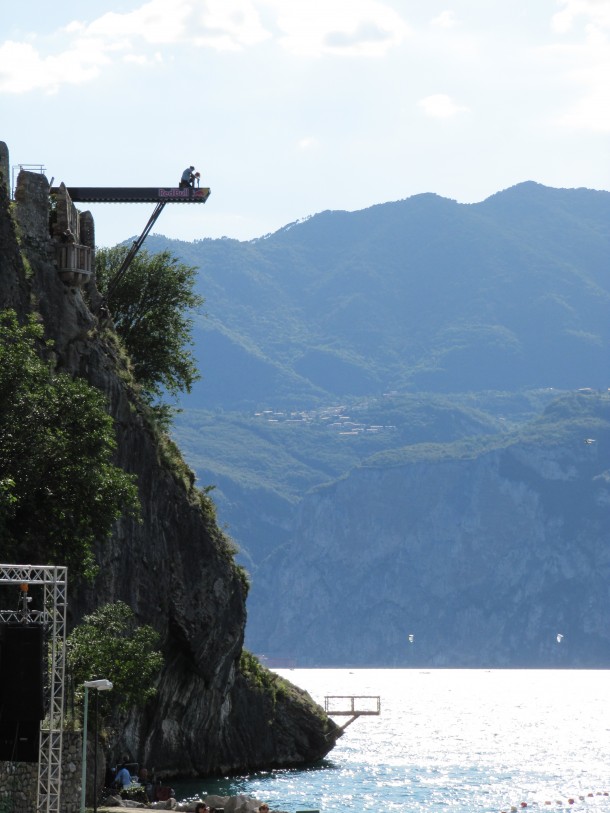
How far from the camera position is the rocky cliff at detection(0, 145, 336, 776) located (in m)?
55.9

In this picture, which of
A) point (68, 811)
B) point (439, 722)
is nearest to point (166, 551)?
point (68, 811)

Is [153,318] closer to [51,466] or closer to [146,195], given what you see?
[146,195]

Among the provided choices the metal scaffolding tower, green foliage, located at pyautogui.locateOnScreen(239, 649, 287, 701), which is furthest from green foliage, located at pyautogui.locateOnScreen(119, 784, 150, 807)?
green foliage, located at pyautogui.locateOnScreen(239, 649, 287, 701)

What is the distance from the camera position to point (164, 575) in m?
62.3

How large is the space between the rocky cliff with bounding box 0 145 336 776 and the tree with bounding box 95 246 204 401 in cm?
788

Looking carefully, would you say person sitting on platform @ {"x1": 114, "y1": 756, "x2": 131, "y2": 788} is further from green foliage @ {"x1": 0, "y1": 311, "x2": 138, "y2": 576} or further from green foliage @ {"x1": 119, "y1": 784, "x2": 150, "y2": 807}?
green foliage @ {"x1": 0, "y1": 311, "x2": 138, "y2": 576}

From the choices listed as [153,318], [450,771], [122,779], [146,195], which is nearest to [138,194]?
[146,195]

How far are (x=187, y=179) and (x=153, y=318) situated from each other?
13.3m

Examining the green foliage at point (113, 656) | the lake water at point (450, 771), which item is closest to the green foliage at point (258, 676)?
the lake water at point (450, 771)

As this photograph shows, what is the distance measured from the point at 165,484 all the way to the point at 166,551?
277cm

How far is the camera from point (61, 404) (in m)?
45.0

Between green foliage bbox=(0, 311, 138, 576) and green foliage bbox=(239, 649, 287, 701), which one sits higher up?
green foliage bbox=(0, 311, 138, 576)

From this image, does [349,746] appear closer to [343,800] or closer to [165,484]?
[343,800]

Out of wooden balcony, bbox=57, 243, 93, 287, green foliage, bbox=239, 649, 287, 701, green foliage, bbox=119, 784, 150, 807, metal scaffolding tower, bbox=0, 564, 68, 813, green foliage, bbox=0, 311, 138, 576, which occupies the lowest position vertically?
green foliage, bbox=119, 784, 150, 807
